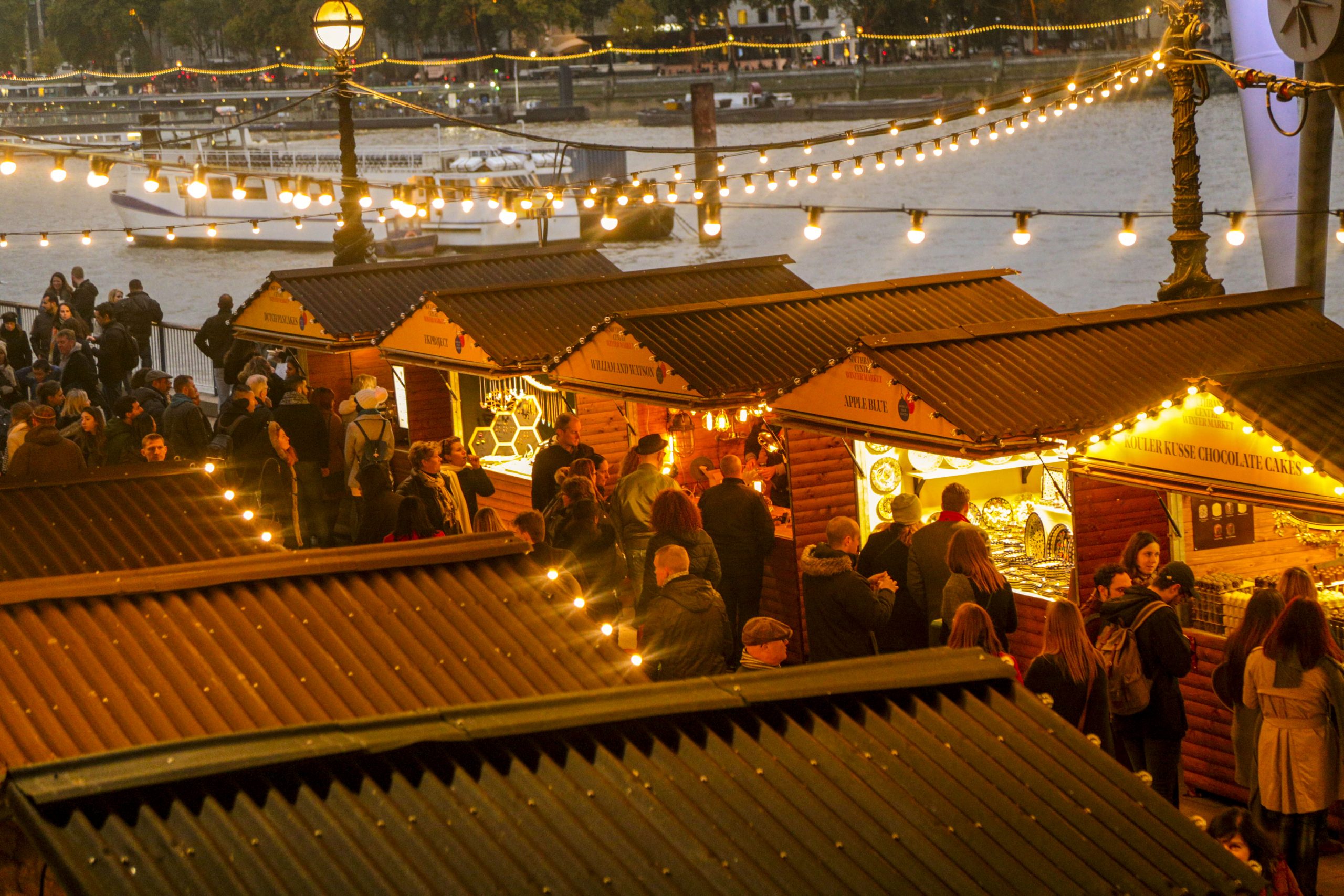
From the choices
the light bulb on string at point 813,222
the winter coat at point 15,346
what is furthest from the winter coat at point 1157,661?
Result: the winter coat at point 15,346

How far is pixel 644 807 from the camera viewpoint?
331 centimetres

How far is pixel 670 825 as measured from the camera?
3271 millimetres

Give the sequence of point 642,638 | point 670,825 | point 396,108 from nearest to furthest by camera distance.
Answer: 1. point 670,825
2. point 642,638
3. point 396,108

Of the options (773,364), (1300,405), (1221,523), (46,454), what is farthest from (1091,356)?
(46,454)

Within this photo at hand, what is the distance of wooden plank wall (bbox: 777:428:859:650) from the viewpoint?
10898 mm

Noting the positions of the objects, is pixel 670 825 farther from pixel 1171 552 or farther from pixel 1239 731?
pixel 1171 552

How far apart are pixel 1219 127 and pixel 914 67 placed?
32.6 metres

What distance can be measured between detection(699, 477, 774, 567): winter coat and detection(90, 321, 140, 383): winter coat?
10739mm

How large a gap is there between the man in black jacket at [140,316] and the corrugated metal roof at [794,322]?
10.7 m

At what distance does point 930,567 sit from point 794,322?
4.30 meters

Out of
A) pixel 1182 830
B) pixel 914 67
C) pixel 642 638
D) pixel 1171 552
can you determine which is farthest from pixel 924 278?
pixel 914 67

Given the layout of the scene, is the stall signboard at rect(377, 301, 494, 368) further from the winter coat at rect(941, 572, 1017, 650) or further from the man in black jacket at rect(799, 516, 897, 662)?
the winter coat at rect(941, 572, 1017, 650)

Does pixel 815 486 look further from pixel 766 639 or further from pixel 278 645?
pixel 278 645

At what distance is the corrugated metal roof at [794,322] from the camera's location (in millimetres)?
11422
